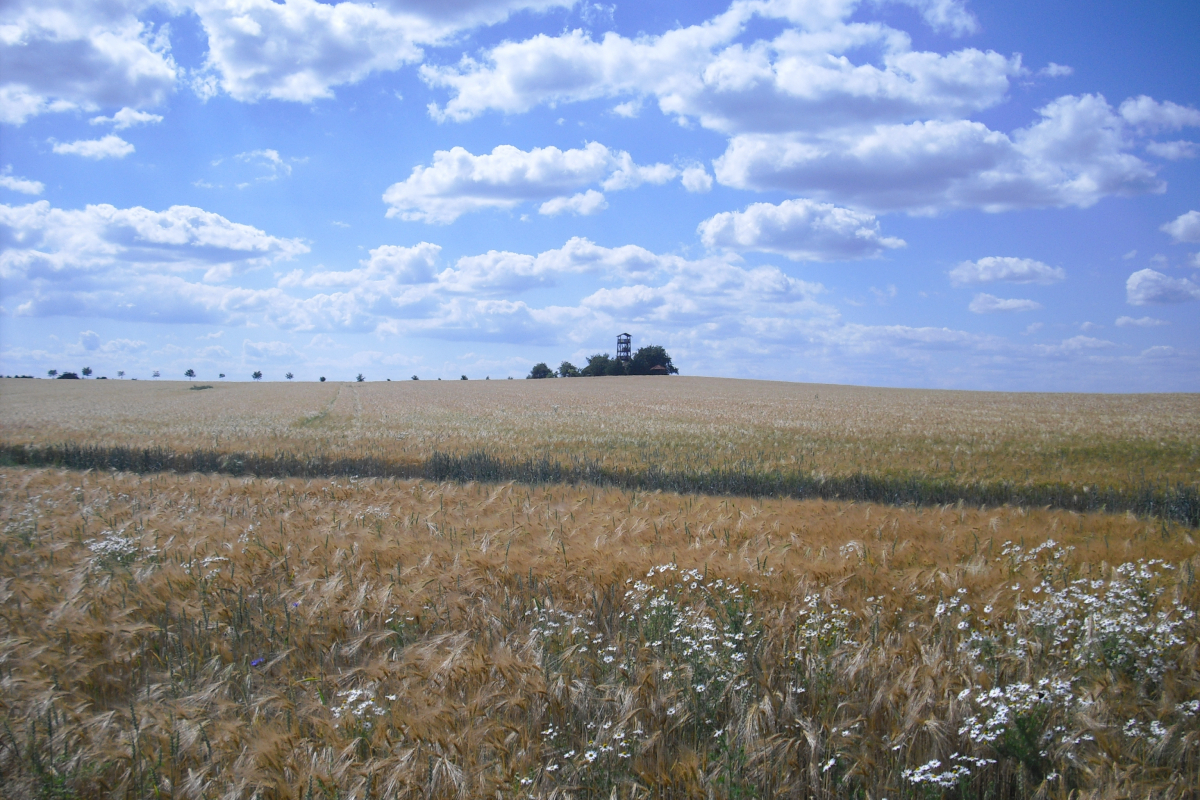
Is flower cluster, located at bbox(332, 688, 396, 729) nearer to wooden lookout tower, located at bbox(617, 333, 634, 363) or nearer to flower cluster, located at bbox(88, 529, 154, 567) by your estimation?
flower cluster, located at bbox(88, 529, 154, 567)

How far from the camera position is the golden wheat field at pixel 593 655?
3.24m

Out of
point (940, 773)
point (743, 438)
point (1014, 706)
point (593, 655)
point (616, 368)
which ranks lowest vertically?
point (940, 773)

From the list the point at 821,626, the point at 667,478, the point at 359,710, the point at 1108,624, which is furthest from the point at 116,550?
the point at 667,478

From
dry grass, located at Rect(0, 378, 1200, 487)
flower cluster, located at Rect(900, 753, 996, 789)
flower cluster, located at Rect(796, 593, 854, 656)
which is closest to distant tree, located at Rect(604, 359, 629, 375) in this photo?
dry grass, located at Rect(0, 378, 1200, 487)

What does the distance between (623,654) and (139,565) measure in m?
4.79

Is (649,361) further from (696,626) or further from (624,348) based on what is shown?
(696,626)

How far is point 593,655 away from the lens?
4.30 m

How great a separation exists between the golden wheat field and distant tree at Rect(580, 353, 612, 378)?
97.1 metres

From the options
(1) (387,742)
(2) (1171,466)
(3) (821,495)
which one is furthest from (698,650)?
(2) (1171,466)

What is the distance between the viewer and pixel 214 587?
5.23 metres

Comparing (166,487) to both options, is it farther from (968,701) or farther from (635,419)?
(635,419)

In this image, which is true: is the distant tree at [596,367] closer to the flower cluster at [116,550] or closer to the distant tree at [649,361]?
the distant tree at [649,361]

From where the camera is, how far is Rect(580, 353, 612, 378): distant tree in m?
105

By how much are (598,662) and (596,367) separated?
101548 millimetres
